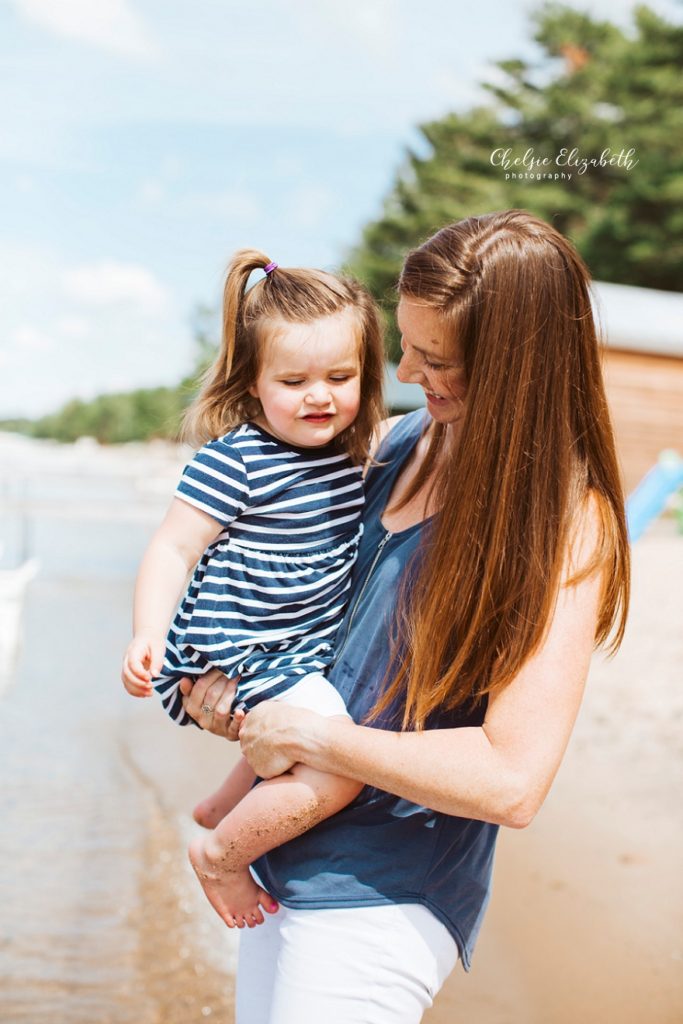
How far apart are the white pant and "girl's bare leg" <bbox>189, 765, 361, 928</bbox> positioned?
11 centimetres

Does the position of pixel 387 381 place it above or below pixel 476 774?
above

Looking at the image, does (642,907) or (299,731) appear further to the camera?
(642,907)

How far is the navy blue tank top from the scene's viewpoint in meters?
1.74

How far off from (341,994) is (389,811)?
283mm

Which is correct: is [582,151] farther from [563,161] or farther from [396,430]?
[396,430]

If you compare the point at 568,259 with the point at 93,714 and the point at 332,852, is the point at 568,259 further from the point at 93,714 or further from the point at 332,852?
the point at 93,714

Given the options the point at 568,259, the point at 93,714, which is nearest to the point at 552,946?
the point at 568,259

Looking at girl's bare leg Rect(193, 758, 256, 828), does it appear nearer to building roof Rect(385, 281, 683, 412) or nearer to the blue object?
the blue object

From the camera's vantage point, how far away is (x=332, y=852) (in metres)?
1.77

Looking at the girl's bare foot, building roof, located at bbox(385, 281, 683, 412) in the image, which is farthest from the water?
building roof, located at bbox(385, 281, 683, 412)

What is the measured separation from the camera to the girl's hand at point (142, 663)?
1.88 metres

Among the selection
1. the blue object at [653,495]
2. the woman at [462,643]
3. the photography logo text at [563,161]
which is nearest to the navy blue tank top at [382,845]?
the woman at [462,643]

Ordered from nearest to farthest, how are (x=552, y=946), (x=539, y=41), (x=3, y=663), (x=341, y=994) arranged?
(x=341, y=994) < (x=552, y=946) < (x=3, y=663) < (x=539, y=41)

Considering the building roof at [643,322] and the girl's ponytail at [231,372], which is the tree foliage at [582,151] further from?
the girl's ponytail at [231,372]
